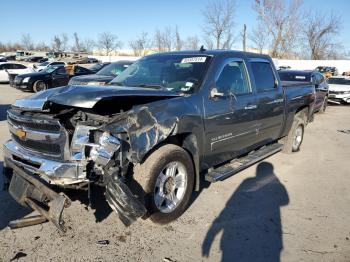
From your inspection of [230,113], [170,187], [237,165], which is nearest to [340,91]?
[237,165]

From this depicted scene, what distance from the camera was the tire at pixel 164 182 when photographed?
3691mm

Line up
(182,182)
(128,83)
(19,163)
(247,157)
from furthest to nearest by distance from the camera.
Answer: (247,157) < (128,83) < (182,182) < (19,163)

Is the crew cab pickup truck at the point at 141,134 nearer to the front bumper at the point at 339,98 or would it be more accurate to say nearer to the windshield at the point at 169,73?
the windshield at the point at 169,73

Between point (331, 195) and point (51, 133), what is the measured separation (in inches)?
161

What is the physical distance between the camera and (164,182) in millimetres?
4008

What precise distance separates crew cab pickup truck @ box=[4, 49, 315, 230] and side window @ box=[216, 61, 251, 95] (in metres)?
0.02

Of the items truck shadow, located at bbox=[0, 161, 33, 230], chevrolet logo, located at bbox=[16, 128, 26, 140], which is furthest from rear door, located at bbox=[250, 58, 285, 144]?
truck shadow, located at bbox=[0, 161, 33, 230]

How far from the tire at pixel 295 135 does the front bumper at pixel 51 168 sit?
16.9 ft

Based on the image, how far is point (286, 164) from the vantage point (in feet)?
22.3

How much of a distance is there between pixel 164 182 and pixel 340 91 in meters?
16.6

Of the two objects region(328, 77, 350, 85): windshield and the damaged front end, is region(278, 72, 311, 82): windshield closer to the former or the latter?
region(328, 77, 350, 85): windshield

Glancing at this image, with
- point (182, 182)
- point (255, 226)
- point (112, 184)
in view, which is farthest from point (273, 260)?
point (112, 184)

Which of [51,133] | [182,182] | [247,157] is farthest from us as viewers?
[247,157]

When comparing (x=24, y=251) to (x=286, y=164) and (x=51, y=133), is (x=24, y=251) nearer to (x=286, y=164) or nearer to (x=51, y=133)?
(x=51, y=133)
